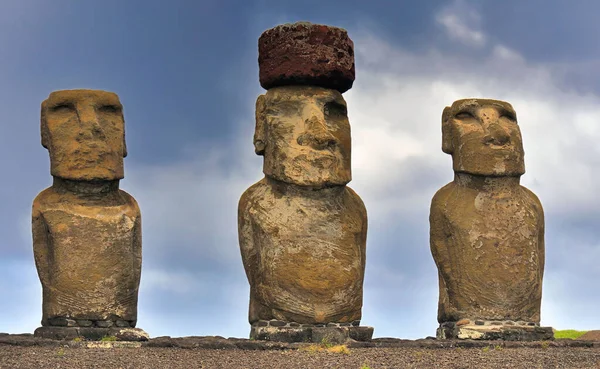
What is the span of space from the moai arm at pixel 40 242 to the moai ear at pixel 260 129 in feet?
11.6

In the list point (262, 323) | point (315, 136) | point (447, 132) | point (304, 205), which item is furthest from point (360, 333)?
point (447, 132)

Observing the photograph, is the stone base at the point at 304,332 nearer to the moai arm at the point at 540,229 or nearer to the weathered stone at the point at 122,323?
the weathered stone at the point at 122,323

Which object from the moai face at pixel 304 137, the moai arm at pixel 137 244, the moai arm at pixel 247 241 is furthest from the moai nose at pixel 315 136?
the moai arm at pixel 137 244

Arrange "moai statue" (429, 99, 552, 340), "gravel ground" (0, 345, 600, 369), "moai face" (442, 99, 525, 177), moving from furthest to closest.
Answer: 1. "moai face" (442, 99, 525, 177)
2. "moai statue" (429, 99, 552, 340)
3. "gravel ground" (0, 345, 600, 369)

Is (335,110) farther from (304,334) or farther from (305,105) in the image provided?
(304,334)

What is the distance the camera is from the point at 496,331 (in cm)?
→ 1900

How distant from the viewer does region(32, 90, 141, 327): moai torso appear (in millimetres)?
18078

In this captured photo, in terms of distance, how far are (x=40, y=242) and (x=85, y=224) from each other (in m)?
0.85

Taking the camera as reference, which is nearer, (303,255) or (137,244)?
(303,255)

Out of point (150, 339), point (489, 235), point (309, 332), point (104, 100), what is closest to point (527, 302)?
point (489, 235)

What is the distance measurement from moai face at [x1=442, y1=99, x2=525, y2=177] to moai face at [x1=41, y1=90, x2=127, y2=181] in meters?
5.57

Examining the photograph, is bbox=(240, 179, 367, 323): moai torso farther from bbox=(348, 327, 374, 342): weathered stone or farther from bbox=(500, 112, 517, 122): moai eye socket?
bbox=(500, 112, 517, 122): moai eye socket

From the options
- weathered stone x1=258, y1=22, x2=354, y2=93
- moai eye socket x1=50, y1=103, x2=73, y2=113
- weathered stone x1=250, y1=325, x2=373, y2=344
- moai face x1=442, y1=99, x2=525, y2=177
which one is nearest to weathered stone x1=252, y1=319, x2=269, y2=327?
weathered stone x1=250, y1=325, x2=373, y2=344

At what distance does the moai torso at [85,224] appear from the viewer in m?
18.1
